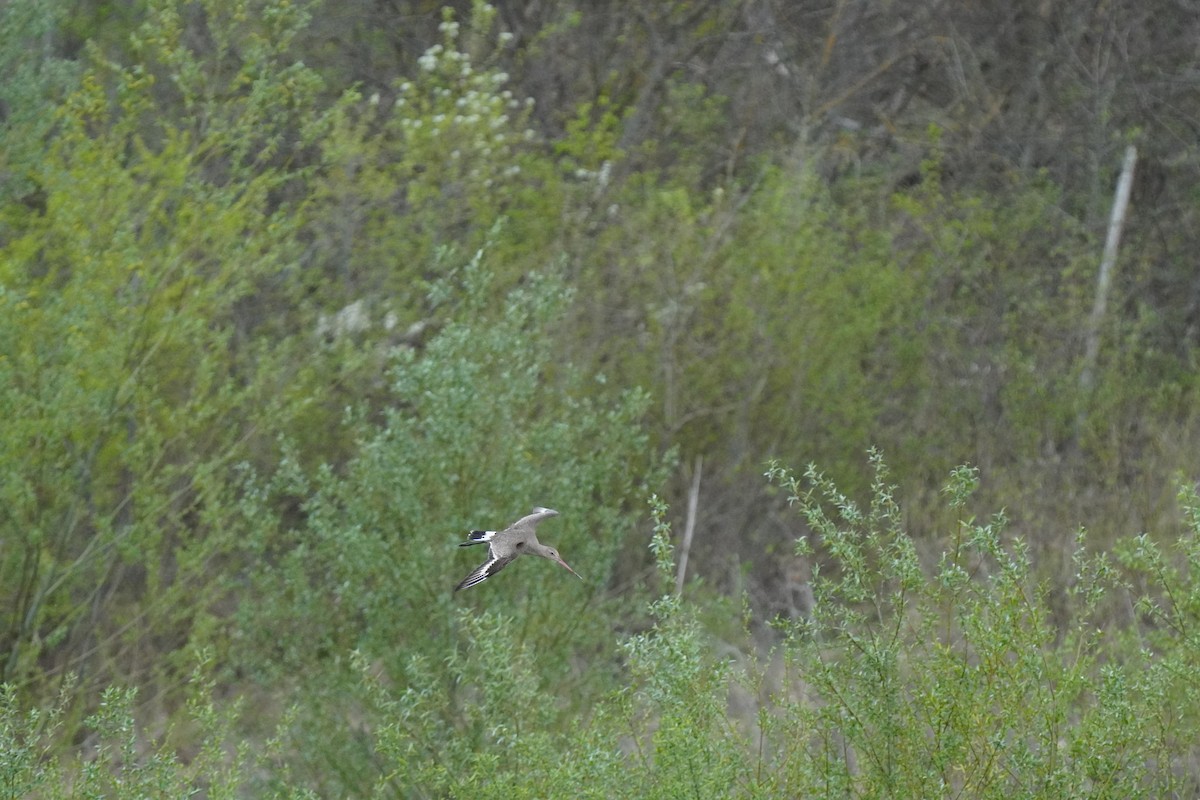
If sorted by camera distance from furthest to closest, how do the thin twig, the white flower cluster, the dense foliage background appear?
the white flower cluster < the thin twig < the dense foliage background

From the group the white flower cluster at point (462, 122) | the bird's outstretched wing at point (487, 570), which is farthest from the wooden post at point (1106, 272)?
the bird's outstretched wing at point (487, 570)

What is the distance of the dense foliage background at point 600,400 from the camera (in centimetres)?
689

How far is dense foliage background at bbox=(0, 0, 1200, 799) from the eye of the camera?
6887 mm

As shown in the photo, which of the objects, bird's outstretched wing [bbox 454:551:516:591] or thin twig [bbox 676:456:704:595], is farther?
thin twig [bbox 676:456:704:595]

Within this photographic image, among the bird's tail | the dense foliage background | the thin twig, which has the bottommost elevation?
the thin twig

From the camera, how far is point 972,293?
1909 cm

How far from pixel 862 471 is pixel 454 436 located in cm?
Answer: 782

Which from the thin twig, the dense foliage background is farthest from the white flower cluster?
the thin twig

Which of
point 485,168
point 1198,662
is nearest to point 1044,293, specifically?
point 485,168

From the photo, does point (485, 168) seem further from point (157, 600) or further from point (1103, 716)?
point (1103, 716)

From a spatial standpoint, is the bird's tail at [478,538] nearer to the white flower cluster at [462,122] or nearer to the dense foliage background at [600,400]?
the dense foliage background at [600,400]

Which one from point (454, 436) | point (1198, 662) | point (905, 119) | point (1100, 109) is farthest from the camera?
point (905, 119)

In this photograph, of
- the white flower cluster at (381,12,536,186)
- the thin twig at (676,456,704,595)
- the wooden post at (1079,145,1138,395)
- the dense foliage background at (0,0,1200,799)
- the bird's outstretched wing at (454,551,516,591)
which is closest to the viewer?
the bird's outstretched wing at (454,551,516,591)

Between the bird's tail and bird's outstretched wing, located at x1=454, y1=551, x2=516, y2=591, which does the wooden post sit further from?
bird's outstretched wing, located at x1=454, y1=551, x2=516, y2=591
